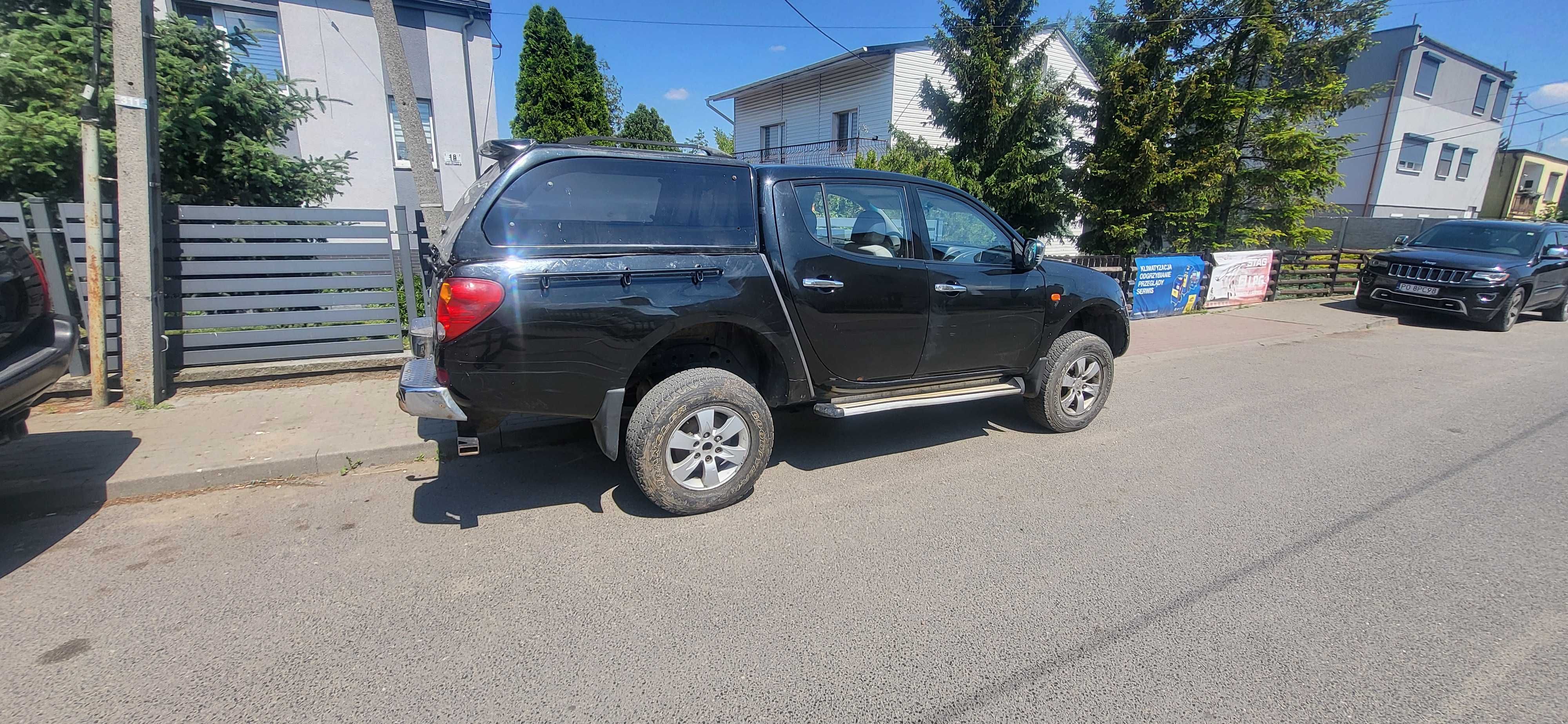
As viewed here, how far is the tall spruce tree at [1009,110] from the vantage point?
11.7 meters

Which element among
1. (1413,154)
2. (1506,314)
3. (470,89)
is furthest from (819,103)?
(1413,154)

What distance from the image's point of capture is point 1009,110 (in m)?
11.9

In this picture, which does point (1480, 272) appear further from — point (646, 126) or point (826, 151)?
point (646, 126)

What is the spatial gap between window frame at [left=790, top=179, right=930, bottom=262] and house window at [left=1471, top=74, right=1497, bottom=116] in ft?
128

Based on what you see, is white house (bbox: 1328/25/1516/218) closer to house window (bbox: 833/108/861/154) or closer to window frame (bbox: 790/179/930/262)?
house window (bbox: 833/108/861/154)

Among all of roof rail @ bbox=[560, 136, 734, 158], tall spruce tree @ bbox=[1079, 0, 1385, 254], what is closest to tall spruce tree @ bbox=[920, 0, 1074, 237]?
tall spruce tree @ bbox=[1079, 0, 1385, 254]

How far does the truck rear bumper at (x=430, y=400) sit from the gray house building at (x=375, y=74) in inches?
419

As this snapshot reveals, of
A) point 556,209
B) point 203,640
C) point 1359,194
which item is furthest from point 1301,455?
point 1359,194

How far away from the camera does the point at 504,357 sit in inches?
127

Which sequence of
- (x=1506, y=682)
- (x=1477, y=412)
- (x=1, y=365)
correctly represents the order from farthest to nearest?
(x=1477, y=412)
(x=1, y=365)
(x=1506, y=682)

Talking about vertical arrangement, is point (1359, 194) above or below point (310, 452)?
above

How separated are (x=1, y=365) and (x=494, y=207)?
2.38 metres

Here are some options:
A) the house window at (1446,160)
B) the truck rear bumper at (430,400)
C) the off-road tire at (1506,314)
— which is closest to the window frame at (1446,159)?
the house window at (1446,160)

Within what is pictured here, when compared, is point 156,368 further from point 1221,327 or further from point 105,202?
point 1221,327
